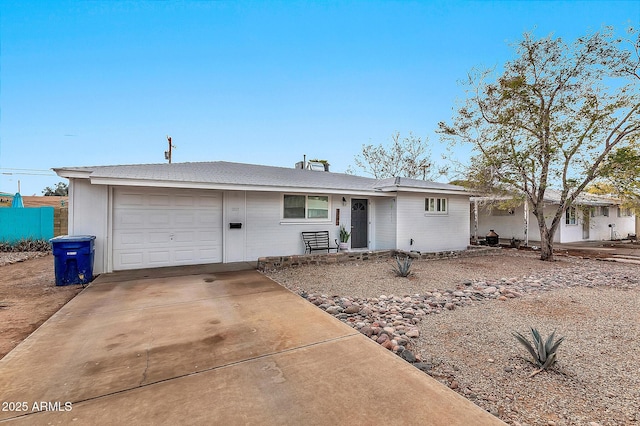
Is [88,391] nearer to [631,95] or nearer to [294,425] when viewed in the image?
[294,425]

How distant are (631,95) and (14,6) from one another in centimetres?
1912

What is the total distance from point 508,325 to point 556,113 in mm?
9358

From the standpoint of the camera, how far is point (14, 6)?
325 inches

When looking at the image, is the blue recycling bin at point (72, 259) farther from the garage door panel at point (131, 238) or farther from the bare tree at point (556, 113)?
the bare tree at point (556, 113)

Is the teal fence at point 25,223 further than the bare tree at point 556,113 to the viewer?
Yes

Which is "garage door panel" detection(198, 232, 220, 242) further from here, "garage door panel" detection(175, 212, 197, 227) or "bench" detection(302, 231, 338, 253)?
"bench" detection(302, 231, 338, 253)

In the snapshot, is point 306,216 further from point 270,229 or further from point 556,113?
point 556,113

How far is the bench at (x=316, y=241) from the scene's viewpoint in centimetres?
953

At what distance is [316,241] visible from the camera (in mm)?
9703

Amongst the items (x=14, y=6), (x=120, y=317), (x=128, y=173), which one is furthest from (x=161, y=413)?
(x=14, y=6)

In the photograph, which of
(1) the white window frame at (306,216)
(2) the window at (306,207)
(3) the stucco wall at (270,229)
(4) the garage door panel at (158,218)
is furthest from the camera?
(2) the window at (306,207)

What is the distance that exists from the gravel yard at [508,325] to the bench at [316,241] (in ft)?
4.28

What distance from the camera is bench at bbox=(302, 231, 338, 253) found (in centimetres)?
953

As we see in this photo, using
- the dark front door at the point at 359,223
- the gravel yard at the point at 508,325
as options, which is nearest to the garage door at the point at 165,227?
the gravel yard at the point at 508,325
